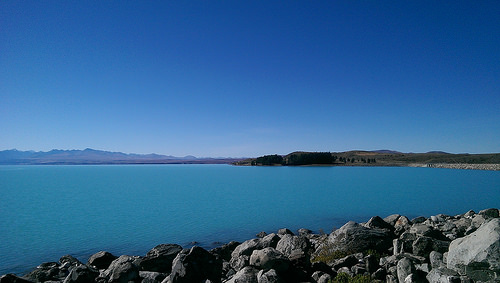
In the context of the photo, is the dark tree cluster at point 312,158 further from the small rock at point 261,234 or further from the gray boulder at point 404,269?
the gray boulder at point 404,269

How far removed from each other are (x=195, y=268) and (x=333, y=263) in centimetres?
557

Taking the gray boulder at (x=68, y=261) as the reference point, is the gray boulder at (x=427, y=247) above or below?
above

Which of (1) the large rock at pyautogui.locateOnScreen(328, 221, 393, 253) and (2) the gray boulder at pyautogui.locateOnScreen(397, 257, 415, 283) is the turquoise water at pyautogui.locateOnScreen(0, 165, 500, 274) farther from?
(2) the gray boulder at pyautogui.locateOnScreen(397, 257, 415, 283)

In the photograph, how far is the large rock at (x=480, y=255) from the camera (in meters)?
7.86

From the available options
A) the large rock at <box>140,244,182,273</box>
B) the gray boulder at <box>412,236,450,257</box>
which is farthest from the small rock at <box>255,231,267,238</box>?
the gray boulder at <box>412,236,450,257</box>

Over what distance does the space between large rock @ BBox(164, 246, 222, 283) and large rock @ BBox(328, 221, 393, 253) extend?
6.11m

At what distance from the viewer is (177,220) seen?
2983 cm

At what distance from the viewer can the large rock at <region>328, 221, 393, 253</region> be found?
13359mm

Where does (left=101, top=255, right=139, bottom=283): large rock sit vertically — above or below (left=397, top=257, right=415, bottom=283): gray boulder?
below

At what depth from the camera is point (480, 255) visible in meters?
8.06

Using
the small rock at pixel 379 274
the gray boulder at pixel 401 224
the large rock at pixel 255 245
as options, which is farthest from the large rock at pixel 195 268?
the gray boulder at pixel 401 224

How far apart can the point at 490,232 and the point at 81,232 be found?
2895 centimetres

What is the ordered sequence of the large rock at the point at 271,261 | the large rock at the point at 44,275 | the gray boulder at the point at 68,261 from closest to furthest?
the large rock at the point at 271,261 < the large rock at the point at 44,275 < the gray boulder at the point at 68,261

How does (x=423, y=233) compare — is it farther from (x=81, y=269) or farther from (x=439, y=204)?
(x=439, y=204)
